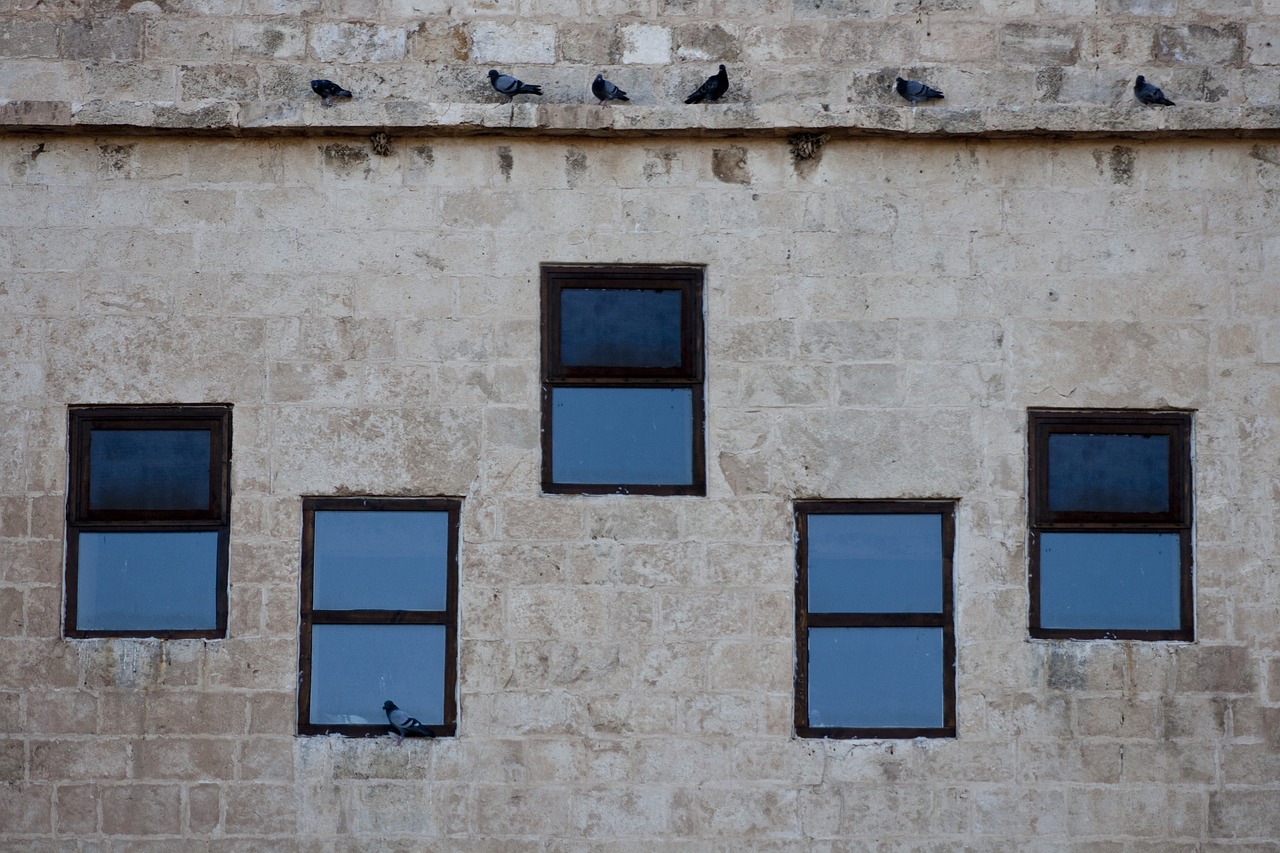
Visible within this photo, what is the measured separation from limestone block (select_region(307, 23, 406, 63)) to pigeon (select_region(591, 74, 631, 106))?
36.1 inches

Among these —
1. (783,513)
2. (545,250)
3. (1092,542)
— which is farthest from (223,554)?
(1092,542)

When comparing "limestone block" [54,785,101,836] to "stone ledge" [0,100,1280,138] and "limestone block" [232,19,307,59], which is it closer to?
"stone ledge" [0,100,1280,138]

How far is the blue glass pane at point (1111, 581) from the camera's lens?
645 centimetres

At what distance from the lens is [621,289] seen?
6.52 m

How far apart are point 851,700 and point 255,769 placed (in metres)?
2.56

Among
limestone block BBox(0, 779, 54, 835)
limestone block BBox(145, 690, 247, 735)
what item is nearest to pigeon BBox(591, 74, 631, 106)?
limestone block BBox(145, 690, 247, 735)

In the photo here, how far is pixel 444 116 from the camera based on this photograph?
250 inches

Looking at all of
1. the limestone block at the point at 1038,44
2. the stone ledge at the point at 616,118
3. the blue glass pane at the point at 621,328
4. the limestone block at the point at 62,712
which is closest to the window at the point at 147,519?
the limestone block at the point at 62,712

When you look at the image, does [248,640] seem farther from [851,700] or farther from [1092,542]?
[1092,542]

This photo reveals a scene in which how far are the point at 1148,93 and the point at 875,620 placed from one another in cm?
255

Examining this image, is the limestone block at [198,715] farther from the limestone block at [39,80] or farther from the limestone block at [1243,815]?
the limestone block at [1243,815]

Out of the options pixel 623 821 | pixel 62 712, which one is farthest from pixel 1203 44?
pixel 62 712

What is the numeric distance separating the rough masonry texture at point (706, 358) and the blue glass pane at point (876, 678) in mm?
134

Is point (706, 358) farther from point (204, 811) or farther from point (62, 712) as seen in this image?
point (62, 712)
